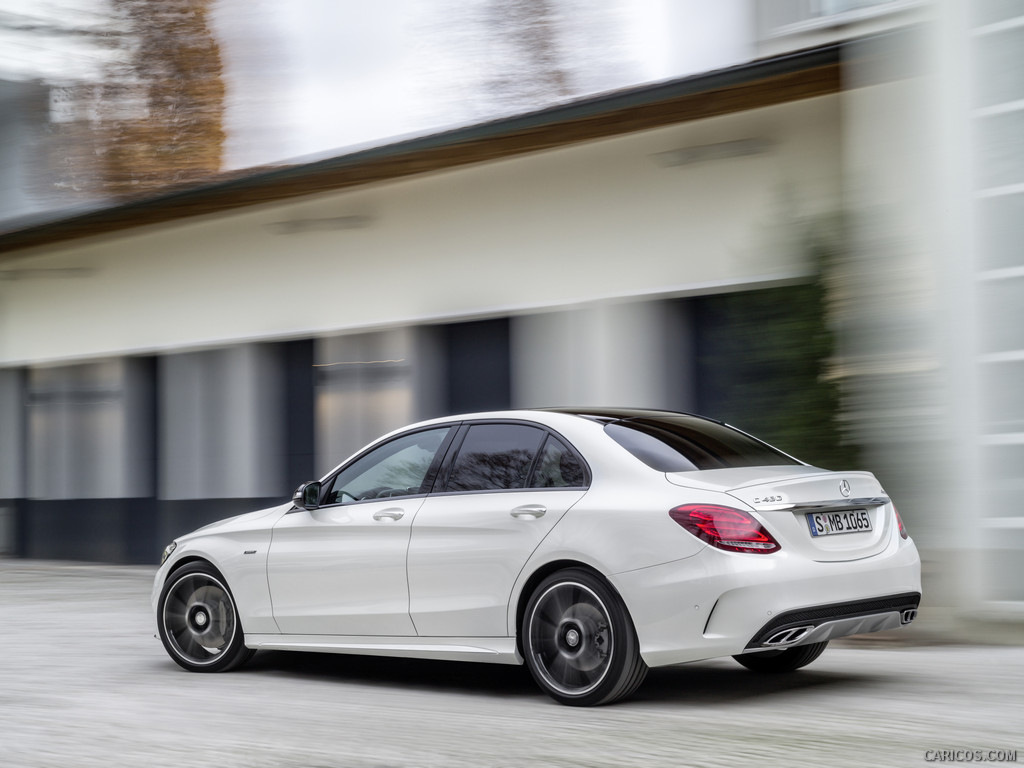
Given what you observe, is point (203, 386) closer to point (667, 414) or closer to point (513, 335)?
point (513, 335)

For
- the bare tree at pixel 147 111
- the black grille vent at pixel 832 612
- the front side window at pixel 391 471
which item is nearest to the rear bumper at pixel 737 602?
the black grille vent at pixel 832 612

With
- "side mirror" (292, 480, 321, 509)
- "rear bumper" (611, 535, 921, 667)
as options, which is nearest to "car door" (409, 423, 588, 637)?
A: "rear bumper" (611, 535, 921, 667)

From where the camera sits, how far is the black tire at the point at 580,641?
20.6 feet

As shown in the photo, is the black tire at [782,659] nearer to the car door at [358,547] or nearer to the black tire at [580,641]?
the black tire at [580,641]

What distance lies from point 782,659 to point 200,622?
12.2 feet

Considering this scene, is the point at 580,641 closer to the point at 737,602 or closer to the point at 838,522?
the point at 737,602

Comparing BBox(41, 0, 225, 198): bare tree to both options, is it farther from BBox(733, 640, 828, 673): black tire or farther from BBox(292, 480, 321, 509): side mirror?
BBox(733, 640, 828, 673): black tire

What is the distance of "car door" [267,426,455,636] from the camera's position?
24.2ft

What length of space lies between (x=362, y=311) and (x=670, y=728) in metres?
10.8

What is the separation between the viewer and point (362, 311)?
16.1 meters

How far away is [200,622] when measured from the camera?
850 centimetres

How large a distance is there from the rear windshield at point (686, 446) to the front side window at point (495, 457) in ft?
Answer: 1.60

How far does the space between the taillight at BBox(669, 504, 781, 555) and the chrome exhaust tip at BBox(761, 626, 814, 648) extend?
375mm

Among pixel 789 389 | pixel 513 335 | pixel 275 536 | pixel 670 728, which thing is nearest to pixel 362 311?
pixel 513 335
